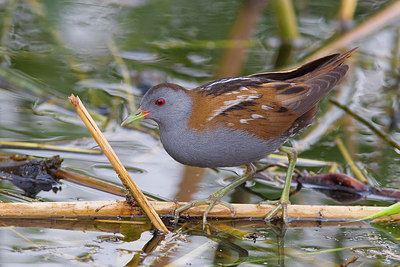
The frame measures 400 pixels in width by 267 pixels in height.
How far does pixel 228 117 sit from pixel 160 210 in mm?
668

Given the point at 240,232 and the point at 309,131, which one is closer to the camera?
the point at 240,232

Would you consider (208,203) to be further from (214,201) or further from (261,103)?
(261,103)

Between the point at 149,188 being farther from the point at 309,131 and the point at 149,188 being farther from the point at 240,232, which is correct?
the point at 309,131

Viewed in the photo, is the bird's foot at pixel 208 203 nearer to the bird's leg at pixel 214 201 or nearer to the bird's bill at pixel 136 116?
the bird's leg at pixel 214 201

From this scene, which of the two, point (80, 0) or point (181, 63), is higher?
point (80, 0)

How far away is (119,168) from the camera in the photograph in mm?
3357

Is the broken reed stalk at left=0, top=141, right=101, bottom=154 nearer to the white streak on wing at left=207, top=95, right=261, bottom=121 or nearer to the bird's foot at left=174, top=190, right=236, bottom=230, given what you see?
the bird's foot at left=174, top=190, right=236, bottom=230

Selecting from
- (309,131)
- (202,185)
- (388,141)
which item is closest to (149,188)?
(202,185)

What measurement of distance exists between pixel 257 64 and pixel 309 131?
1257mm

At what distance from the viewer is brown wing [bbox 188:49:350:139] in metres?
3.68

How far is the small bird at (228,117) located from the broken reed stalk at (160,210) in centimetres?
6

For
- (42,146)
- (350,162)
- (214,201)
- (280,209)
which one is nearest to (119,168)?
(214,201)

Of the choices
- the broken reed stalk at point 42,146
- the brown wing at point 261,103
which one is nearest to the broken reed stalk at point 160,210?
the brown wing at point 261,103

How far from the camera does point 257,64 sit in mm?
6199
